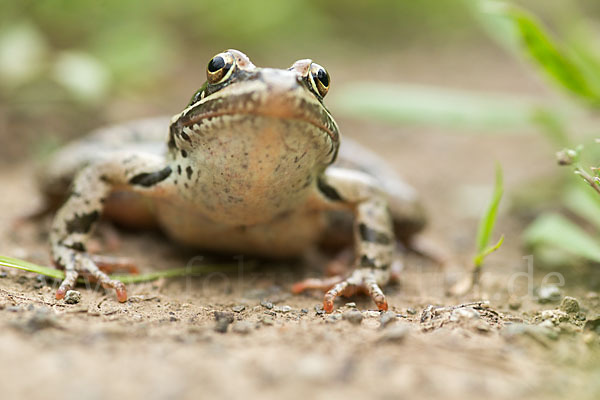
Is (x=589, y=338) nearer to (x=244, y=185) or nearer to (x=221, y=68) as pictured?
(x=244, y=185)

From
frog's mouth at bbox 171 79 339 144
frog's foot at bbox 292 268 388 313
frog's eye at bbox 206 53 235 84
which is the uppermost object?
frog's eye at bbox 206 53 235 84

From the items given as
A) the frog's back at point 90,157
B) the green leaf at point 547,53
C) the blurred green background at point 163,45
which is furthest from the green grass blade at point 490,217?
the blurred green background at point 163,45

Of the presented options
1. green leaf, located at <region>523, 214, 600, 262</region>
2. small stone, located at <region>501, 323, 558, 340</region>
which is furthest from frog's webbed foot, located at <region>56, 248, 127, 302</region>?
green leaf, located at <region>523, 214, 600, 262</region>

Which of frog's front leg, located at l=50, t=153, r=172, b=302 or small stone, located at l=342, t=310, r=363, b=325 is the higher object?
frog's front leg, located at l=50, t=153, r=172, b=302

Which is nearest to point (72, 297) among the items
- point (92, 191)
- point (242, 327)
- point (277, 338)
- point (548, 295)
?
point (92, 191)

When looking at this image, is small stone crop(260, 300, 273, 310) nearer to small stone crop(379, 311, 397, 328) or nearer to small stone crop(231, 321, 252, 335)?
small stone crop(231, 321, 252, 335)
